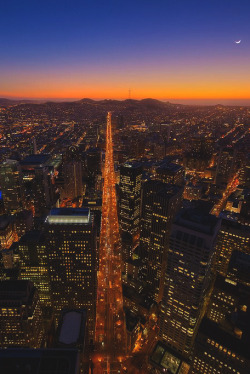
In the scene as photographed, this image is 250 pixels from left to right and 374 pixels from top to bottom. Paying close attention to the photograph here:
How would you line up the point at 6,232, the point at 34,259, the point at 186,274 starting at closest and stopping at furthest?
1. the point at 186,274
2. the point at 34,259
3. the point at 6,232

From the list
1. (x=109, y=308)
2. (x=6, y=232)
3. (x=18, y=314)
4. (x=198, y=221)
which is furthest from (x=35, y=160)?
(x=198, y=221)

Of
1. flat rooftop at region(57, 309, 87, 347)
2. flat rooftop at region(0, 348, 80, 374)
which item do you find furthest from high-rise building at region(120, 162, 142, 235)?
flat rooftop at region(0, 348, 80, 374)

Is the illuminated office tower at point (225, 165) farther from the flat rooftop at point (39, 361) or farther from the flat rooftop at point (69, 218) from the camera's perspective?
the flat rooftop at point (39, 361)

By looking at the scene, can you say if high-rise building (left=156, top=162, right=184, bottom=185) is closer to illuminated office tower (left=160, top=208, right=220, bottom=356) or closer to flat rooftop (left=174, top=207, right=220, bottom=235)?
illuminated office tower (left=160, top=208, right=220, bottom=356)

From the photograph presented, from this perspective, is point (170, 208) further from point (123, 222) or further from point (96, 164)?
point (96, 164)

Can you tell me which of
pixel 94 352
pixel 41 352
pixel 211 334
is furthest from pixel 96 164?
pixel 41 352

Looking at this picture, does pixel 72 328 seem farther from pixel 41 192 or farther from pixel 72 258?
pixel 41 192
